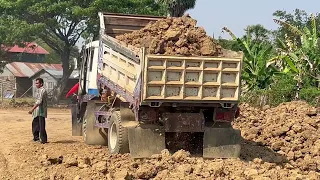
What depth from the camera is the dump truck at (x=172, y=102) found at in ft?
26.5

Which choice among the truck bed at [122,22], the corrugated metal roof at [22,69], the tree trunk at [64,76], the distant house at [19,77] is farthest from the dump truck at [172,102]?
the corrugated metal roof at [22,69]

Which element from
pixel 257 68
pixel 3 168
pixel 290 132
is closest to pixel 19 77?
pixel 257 68

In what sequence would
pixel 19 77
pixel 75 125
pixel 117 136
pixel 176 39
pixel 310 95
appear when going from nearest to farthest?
pixel 176 39 → pixel 117 136 → pixel 75 125 → pixel 310 95 → pixel 19 77

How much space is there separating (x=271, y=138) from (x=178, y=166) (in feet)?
15.4

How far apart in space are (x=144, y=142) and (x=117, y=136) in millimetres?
774

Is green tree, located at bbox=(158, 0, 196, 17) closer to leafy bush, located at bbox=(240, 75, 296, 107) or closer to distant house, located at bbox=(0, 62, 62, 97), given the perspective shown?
leafy bush, located at bbox=(240, 75, 296, 107)

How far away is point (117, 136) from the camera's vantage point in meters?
9.02

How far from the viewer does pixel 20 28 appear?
26.1 m

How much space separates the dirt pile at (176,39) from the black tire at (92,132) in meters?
2.43

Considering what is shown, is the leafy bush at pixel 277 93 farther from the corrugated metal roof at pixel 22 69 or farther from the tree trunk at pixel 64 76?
the corrugated metal roof at pixel 22 69

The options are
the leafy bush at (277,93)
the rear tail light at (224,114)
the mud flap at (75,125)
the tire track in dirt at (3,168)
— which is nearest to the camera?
the tire track in dirt at (3,168)

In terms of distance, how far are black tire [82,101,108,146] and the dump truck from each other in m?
1.63

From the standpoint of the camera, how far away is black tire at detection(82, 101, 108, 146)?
446 inches

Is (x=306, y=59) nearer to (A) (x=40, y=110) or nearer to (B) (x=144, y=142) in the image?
(A) (x=40, y=110)
